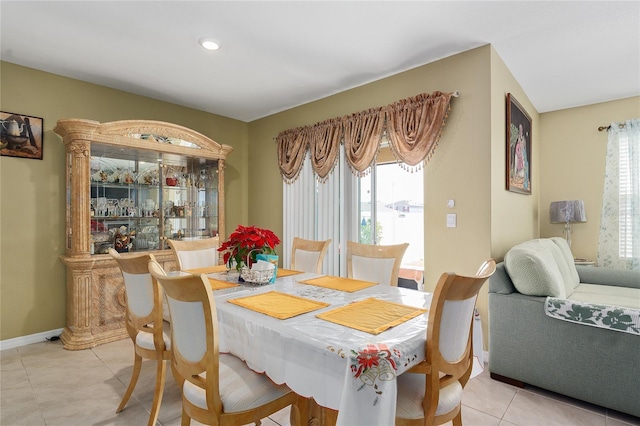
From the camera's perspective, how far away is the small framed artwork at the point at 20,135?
310 centimetres

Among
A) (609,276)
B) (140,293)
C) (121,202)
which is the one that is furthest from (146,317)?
(609,276)

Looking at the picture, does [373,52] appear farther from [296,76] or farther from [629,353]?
[629,353]

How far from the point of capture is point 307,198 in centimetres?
416

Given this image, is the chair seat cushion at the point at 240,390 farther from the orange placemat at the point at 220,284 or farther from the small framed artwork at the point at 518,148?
the small framed artwork at the point at 518,148

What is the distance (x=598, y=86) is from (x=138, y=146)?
16.0 feet

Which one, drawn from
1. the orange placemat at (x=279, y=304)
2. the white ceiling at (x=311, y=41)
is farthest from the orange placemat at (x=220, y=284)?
the white ceiling at (x=311, y=41)

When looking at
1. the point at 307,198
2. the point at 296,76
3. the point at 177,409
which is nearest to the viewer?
the point at 177,409

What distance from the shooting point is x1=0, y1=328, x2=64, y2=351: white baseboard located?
3104mm

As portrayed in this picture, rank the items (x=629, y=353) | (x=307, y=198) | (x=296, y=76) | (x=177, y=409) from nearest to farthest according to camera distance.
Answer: (x=629, y=353), (x=177, y=409), (x=296, y=76), (x=307, y=198)

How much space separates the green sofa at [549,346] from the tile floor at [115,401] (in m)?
0.11

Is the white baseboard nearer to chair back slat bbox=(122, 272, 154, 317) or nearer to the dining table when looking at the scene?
chair back slat bbox=(122, 272, 154, 317)

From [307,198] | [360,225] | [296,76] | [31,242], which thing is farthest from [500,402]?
[31,242]

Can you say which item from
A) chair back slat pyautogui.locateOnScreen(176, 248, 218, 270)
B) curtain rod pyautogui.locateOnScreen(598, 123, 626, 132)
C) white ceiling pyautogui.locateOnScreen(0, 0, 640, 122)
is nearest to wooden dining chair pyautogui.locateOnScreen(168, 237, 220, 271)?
chair back slat pyautogui.locateOnScreen(176, 248, 218, 270)

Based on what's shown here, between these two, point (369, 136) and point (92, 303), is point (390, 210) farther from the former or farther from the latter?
point (92, 303)
